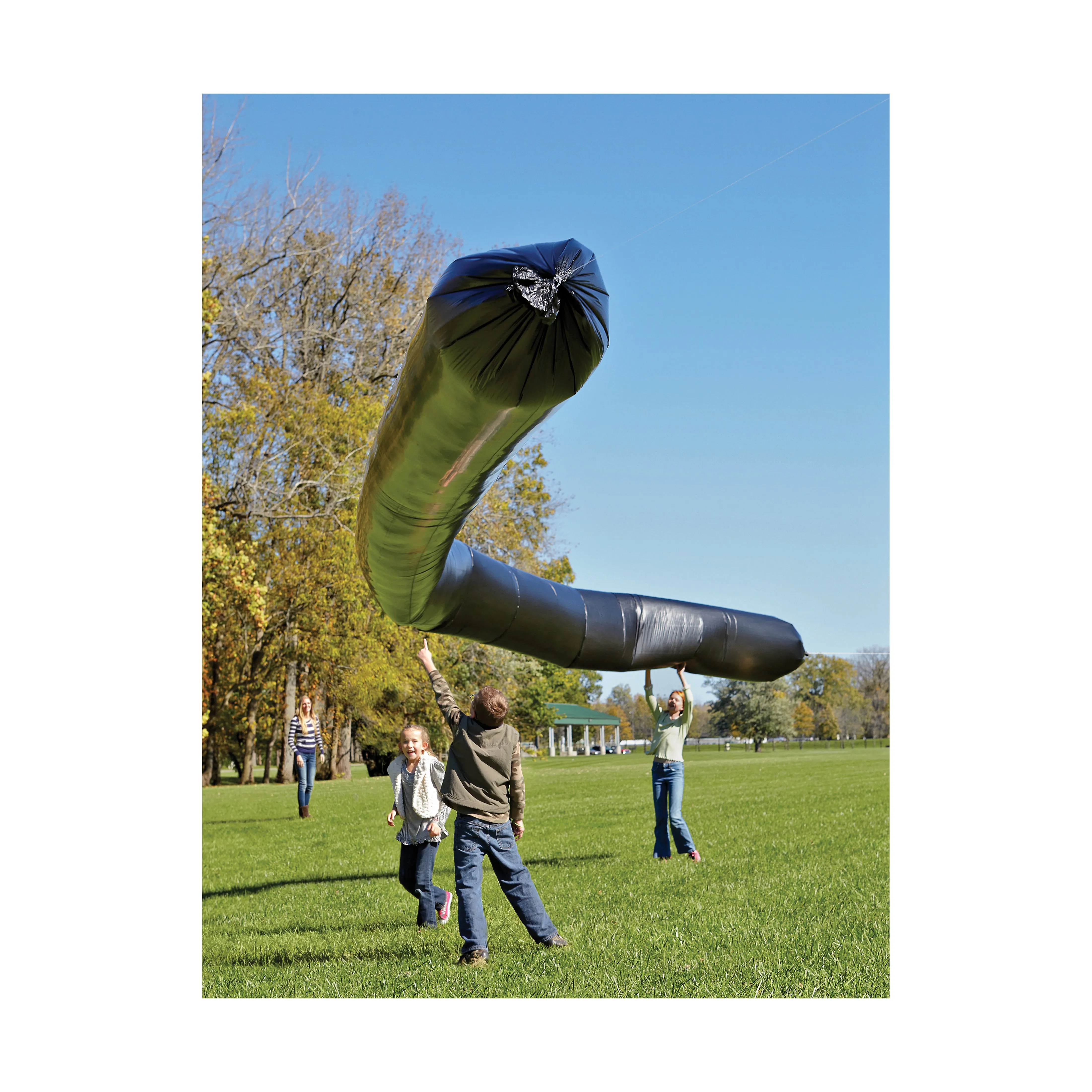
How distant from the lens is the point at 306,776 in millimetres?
11578

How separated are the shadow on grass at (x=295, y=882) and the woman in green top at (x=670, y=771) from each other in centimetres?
194

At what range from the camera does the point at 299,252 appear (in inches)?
666

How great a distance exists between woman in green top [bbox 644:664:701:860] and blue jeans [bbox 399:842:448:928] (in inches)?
82.7

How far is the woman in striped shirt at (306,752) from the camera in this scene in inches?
449

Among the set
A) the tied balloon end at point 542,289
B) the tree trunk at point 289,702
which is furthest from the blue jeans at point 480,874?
the tree trunk at point 289,702

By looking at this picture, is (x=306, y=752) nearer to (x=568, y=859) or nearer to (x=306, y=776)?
(x=306, y=776)

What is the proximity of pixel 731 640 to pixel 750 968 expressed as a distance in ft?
4.74

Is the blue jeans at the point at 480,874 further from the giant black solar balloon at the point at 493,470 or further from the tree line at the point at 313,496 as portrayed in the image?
Result: the tree line at the point at 313,496

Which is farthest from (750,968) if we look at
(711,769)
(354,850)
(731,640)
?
(711,769)

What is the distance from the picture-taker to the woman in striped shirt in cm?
1140

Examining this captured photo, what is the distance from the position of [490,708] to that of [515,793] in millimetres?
412

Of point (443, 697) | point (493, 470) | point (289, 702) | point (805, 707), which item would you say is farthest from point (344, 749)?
point (493, 470)

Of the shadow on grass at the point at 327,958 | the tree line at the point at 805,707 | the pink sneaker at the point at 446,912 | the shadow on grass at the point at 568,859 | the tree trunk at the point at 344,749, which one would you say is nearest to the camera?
the shadow on grass at the point at 327,958

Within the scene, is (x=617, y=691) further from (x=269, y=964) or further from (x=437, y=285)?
(x=437, y=285)
